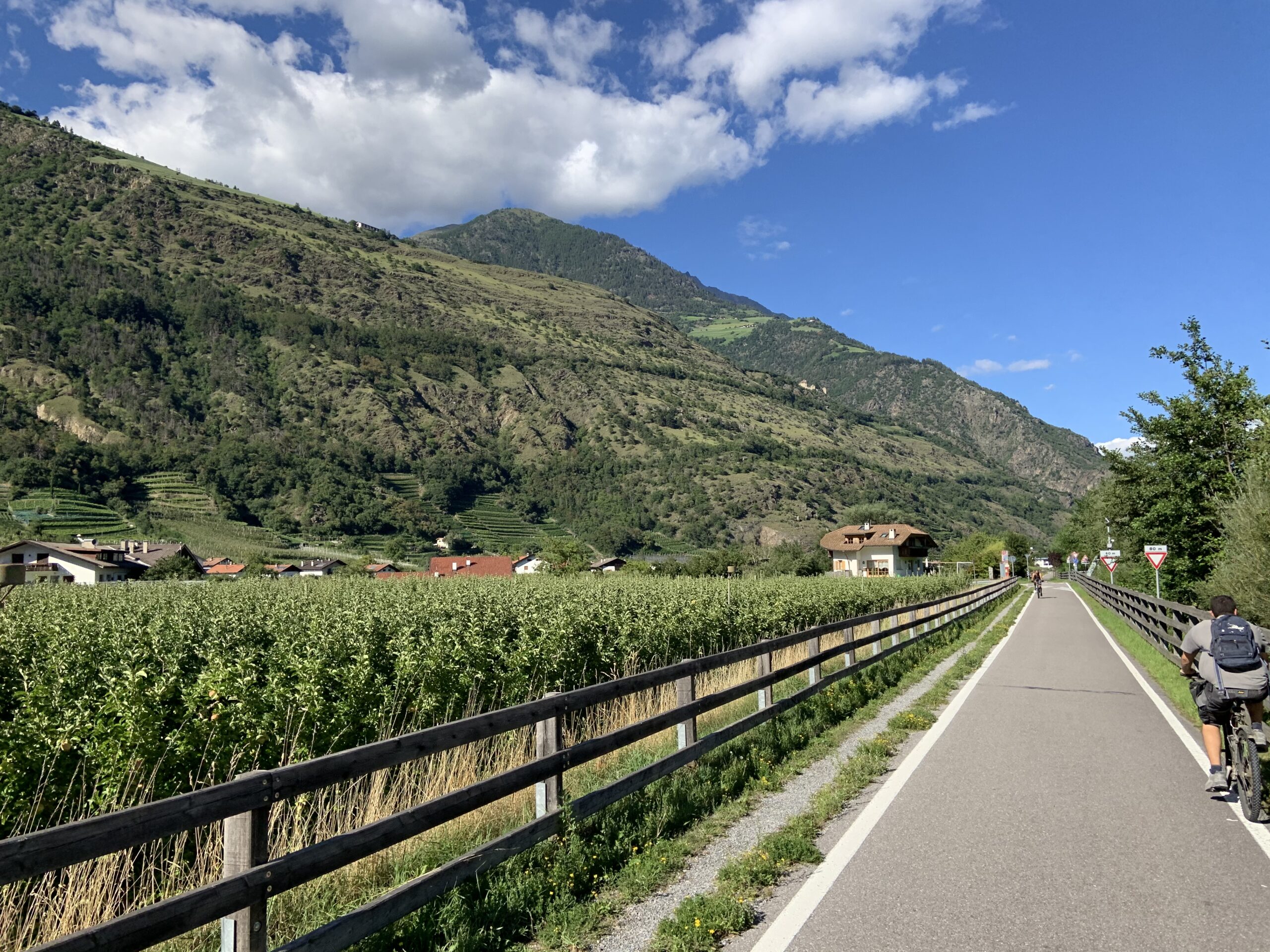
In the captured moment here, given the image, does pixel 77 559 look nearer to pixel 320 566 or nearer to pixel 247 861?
pixel 320 566

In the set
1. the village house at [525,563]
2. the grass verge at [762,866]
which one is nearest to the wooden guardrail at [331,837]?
the grass verge at [762,866]

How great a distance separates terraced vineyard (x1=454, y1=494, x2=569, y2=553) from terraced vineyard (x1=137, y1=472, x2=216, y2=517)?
49137 millimetres

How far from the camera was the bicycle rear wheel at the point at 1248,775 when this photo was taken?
6.14 m

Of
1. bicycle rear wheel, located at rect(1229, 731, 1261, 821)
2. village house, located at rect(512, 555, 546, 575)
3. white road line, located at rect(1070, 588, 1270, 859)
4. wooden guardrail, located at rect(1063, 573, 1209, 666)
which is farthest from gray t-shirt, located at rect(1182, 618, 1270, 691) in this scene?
village house, located at rect(512, 555, 546, 575)

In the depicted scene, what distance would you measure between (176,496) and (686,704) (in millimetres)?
175487

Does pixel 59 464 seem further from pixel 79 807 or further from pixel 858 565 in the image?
pixel 79 807

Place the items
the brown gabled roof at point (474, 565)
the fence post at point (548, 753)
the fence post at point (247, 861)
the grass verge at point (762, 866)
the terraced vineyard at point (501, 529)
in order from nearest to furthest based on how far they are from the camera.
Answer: the fence post at point (247, 861) < the grass verge at point (762, 866) < the fence post at point (548, 753) < the brown gabled roof at point (474, 565) < the terraced vineyard at point (501, 529)

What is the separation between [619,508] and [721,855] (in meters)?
193

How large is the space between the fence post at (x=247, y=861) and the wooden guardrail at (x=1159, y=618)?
7.80 meters

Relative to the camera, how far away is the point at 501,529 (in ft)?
599

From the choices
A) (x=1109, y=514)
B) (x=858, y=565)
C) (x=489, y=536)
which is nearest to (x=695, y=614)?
(x=1109, y=514)

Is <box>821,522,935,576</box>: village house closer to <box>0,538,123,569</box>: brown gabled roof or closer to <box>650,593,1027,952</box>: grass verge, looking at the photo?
<box>0,538,123,569</box>: brown gabled roof

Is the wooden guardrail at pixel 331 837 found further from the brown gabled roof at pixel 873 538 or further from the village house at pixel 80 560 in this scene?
the brown gabled roof at pixel 873 538

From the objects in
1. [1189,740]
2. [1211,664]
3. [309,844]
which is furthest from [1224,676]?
[309,844]
